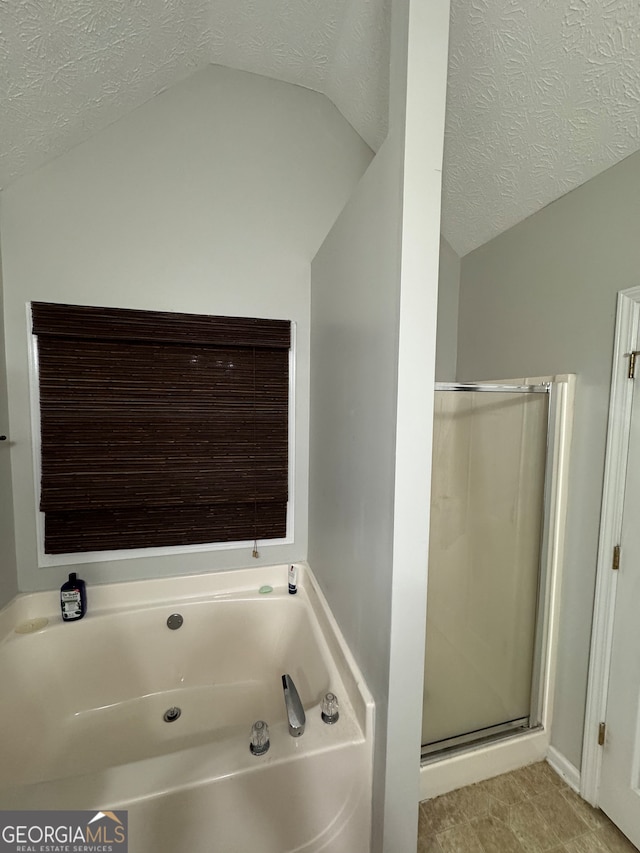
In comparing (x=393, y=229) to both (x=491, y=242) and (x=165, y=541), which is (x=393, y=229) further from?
(x=165, y=541)

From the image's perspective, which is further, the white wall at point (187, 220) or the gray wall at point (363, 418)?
the white wall at point (187, 220)

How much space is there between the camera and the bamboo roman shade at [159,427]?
4.98ft

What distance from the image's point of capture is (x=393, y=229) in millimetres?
896

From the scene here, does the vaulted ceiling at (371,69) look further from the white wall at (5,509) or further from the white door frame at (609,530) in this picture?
the white wall at (5,509)

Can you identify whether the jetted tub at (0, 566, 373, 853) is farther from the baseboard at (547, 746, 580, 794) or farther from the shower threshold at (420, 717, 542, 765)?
the baseboard at (547, 746, 580, 794)

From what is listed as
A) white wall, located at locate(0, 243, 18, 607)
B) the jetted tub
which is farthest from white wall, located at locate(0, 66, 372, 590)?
the jetted tub

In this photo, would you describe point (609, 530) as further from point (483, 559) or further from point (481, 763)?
point (481, 763)

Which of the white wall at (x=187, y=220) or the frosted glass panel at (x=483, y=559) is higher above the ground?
the white wall at (x=187, y=220)

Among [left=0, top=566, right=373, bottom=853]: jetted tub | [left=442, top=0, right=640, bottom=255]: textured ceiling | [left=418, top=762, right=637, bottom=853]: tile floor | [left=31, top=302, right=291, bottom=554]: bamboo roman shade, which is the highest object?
[left=442, top=0, right=640, bottom=255]: textured ceiling

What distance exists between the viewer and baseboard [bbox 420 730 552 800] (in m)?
1.35

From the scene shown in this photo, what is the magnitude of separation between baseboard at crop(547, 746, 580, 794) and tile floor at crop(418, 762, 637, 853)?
0.07ft

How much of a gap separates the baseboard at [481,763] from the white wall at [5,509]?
1.87m

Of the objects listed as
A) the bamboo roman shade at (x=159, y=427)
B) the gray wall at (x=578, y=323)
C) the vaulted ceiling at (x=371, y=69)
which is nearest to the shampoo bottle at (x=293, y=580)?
the bamboo roman shade at (x=159, y=427)

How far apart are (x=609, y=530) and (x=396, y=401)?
3.47ft
